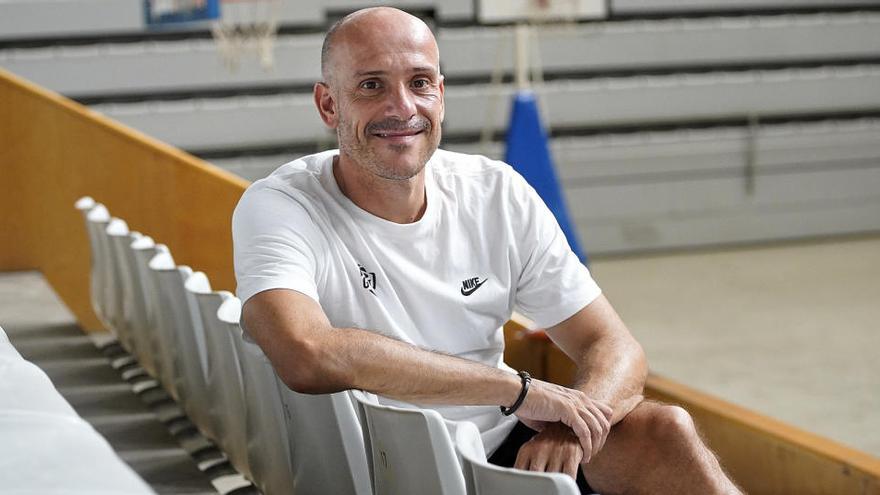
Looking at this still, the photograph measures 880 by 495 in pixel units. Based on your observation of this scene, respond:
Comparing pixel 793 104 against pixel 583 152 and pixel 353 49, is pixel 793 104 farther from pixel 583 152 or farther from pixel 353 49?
pixel 353 49

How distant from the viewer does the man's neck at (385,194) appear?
2.04m

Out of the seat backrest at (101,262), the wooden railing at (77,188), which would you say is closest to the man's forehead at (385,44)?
the seat backrest at (101,262)

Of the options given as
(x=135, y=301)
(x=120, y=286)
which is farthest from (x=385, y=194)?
(x=120, y=286)

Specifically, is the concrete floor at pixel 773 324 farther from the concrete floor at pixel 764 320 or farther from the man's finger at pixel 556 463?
the man's finger at pixel 556 463

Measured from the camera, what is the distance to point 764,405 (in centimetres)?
467

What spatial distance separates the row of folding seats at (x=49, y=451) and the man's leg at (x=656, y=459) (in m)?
0.96

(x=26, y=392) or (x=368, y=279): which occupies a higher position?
A: (x=26, y=392)

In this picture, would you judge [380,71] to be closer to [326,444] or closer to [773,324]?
[326,444]

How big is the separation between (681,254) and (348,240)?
20.5 ft

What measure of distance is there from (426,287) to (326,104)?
39 centimetres

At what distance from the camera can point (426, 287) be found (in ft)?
6.58

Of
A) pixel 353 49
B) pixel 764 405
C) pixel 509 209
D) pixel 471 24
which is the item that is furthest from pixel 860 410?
pixel 471 24

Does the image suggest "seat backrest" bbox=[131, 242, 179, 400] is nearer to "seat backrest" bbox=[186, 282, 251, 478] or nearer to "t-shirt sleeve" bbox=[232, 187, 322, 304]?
"seat backrest" bbox=[186, 282, 251, 478]

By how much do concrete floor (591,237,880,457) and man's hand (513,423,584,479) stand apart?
2.54 m
